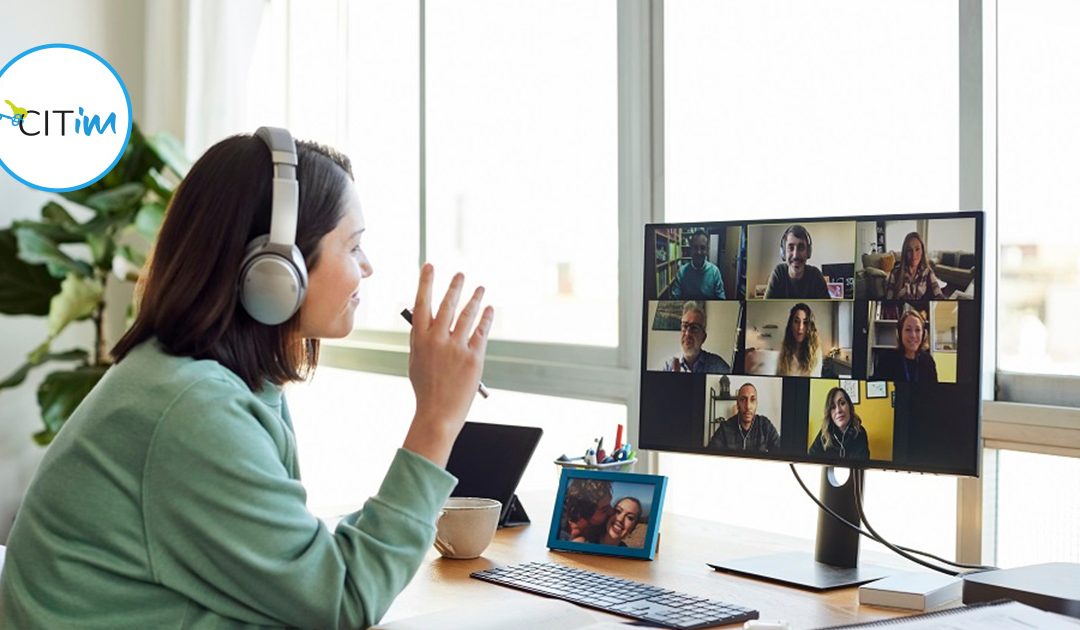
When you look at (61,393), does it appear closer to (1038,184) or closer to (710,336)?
(710,336)

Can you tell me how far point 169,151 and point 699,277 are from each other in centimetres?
215

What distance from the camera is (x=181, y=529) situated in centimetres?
106

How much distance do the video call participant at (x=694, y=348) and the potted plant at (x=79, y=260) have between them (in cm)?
203

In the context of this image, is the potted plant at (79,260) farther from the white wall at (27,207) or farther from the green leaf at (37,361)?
the white wall at (27,207)

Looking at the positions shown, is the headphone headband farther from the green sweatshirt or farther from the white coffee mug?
the white coffee mug

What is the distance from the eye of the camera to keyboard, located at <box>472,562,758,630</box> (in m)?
1.22

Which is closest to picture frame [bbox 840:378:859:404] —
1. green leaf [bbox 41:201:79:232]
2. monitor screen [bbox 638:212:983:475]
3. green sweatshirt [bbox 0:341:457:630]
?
monitor screen [bbox 638:212:983:475]

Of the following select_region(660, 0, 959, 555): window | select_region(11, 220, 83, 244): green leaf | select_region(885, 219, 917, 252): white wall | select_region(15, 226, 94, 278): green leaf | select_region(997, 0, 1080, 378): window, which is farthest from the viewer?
select_region(11, 220, 83, 244): green leaf

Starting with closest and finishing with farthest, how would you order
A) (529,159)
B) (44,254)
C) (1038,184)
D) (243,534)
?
(243,534), (1038,184), (529,159), (44,254)

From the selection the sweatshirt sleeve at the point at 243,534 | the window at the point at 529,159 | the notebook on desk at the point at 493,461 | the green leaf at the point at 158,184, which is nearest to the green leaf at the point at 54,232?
the green leaf at the point at 158,184

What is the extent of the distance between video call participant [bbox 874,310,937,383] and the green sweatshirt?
1.95 ft

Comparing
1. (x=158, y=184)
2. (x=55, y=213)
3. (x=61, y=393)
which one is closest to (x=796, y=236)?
(x=158, y=184)

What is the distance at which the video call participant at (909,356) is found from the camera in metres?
1.34

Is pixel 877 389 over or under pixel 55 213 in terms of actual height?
under
